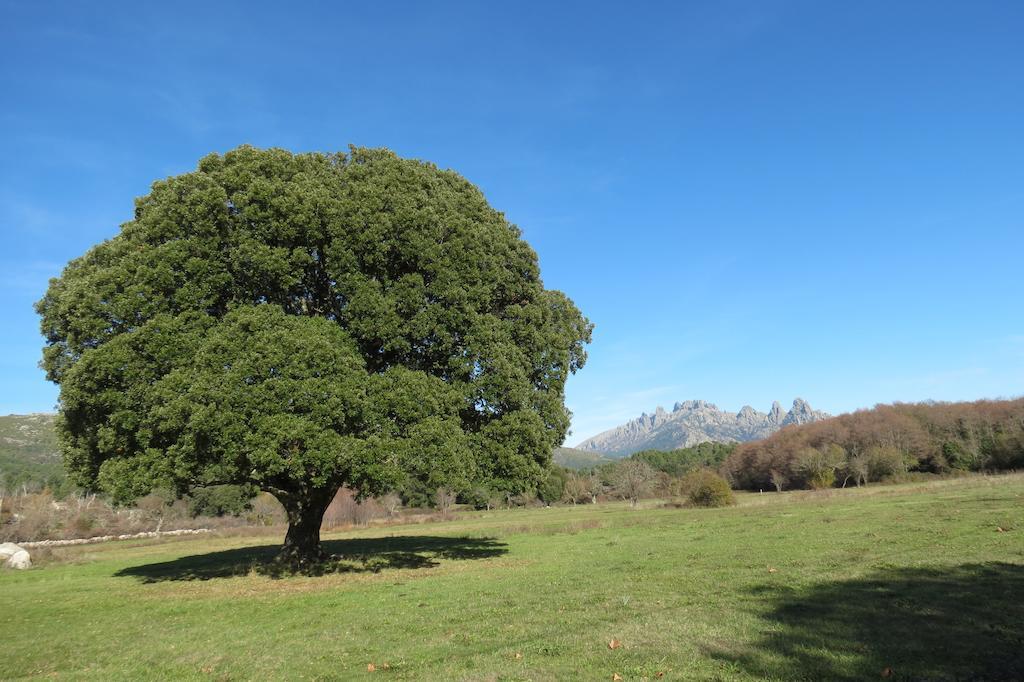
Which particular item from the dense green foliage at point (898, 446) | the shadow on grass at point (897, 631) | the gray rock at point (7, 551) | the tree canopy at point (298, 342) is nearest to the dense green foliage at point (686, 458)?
the dense green foliage at point (898, 446)

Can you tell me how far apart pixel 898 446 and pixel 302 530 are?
351ft

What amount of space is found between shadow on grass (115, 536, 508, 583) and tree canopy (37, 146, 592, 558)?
154 cm

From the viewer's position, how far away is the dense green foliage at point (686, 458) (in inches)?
5920

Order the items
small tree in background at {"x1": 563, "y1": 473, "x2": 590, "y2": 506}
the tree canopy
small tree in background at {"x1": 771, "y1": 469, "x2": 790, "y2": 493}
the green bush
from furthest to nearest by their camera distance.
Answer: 1. small tree in background at {"x1": 563, "y1": 473, "x2": 590, "y2": 506}
2. small tree in background at {"x1": 771, "y1": 469, "x2": 790, "y2": 493}
3. the green bush
4. the tree canopy

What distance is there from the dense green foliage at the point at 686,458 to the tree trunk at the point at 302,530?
134 meters

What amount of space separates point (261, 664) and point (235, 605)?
6997 mm

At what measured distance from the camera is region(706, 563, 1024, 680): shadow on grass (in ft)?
23.6

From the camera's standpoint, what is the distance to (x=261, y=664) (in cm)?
940

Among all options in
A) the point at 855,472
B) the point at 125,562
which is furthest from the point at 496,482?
the point at 855,472

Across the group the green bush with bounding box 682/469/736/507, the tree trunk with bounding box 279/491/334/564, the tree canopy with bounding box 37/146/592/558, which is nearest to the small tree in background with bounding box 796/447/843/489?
the green bush with bounding box 682/469/736/507

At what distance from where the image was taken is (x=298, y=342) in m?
16.8

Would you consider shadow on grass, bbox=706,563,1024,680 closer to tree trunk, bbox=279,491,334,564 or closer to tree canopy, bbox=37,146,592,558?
tree canopy, bbox=37,146,592,558

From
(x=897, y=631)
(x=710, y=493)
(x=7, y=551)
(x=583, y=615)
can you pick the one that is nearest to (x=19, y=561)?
(x=7, y=551)

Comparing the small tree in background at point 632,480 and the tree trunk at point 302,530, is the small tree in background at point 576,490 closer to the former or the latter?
the small tree in background at point 632,480
